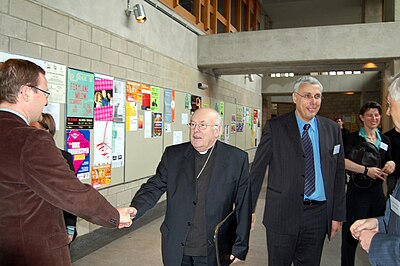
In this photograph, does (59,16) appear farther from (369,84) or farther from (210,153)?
(369,84)

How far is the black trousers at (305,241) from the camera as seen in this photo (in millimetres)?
2314

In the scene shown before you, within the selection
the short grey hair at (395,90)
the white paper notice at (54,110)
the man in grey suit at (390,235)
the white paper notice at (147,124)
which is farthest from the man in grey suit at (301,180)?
the white paper notice at (147,124)

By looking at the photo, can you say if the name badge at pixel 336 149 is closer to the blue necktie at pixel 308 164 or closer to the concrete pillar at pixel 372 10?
the blue necktie at pixel 308 164

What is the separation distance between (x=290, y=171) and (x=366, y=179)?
98 centimetres

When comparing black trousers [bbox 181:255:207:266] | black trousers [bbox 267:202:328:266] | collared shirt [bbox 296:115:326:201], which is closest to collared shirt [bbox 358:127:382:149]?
collared shirt [bbox 296:115:326:201]

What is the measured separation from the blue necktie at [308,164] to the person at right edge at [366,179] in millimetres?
770

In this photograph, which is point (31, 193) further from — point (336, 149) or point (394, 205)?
point (336, 149)

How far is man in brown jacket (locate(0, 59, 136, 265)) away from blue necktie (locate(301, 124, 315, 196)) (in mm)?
1466

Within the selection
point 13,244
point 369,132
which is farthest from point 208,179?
point 369,132

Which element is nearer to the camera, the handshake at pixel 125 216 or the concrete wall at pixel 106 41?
the handshake at pixel 125 216

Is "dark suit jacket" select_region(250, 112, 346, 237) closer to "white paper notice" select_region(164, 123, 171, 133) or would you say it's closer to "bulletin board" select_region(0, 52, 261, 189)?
"bulletin board" select_region(0, 52, 261, 189)

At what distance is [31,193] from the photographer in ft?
4.44

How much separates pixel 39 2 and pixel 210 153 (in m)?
2.37

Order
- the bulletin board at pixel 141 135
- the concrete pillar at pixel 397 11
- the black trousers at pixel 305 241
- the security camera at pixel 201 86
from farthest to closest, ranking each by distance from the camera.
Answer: the security camera at pixel 201 86 → the concrete pillar at pixel 397 11 → the bulletin board at pixel 141 135 → the black trousers at pixel 305 241
